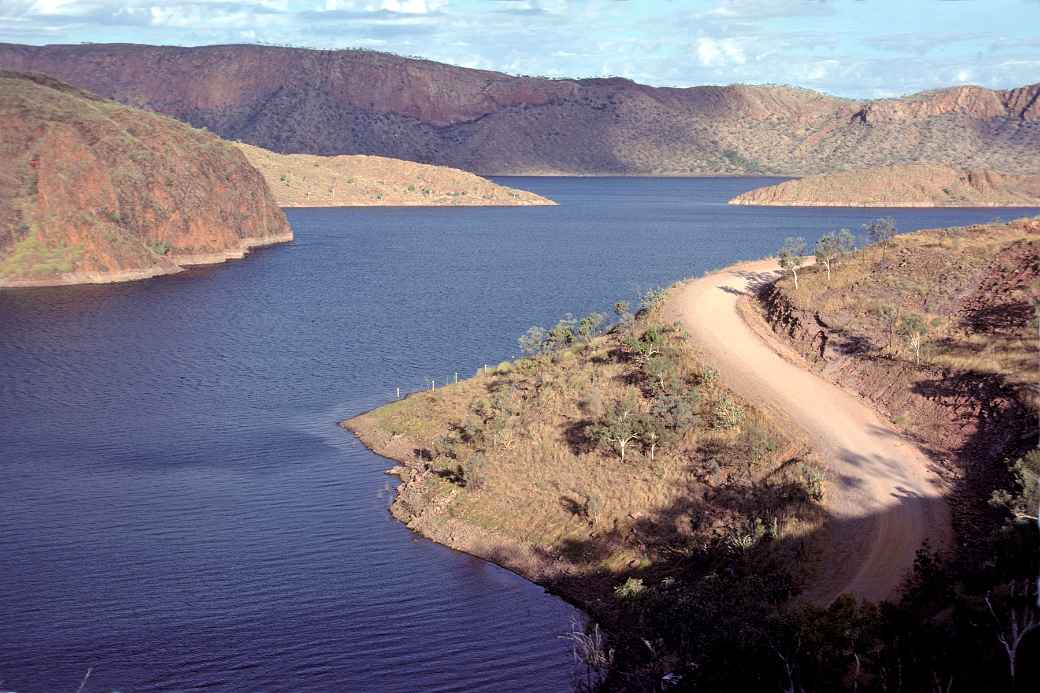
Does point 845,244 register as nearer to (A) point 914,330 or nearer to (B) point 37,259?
(A) point 914,330

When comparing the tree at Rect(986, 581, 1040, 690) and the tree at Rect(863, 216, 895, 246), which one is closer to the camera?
the tree at Rect(986, 581, 1040, 690)

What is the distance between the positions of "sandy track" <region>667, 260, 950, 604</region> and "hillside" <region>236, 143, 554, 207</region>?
13987 cm

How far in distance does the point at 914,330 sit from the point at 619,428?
10.9 meters

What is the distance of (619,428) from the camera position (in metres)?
32.5

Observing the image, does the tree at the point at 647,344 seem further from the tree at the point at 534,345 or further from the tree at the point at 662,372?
the tree at the point at 534,345

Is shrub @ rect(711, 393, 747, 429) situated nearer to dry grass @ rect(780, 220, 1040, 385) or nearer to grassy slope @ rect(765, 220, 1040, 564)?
grassy slope @ rect(765, 220, 1040, 564)

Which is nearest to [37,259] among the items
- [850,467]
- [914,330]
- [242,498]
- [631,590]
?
[242,498]

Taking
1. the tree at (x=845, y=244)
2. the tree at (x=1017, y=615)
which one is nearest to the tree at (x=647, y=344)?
the tree at (x=845, y=244)

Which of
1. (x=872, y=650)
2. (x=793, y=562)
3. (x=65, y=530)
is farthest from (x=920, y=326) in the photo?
(x=65, y=530)

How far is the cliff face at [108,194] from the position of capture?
273 ft

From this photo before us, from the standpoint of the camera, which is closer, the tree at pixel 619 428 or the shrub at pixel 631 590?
the shrub at pixel 631 590

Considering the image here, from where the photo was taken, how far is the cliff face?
8306 centimetres

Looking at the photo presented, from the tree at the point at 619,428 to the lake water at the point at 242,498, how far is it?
6270 mm

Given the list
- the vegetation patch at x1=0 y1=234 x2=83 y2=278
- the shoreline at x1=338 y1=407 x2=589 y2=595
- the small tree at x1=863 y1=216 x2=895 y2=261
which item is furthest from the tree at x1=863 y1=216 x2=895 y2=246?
the vegetation patch at x1=0 y1=234 x2=83 y2=278
